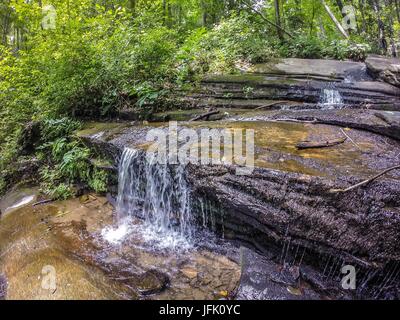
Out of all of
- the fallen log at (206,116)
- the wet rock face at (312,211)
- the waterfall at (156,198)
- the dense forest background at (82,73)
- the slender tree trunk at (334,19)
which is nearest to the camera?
the wet rock face at (312,211)

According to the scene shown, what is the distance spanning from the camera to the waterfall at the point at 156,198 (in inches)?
184

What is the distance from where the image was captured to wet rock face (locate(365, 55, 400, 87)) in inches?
290

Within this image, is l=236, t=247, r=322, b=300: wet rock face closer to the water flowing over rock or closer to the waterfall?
the water flowing over rock

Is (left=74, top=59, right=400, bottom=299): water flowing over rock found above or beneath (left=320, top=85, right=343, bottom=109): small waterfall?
beneath

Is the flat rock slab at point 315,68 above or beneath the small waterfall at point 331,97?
above

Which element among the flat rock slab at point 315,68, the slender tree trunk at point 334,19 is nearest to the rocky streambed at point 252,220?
the flat rock slab at point 315,68

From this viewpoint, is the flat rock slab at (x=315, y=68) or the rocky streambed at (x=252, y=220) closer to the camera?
the rocky streambed at (x=252, y=220)

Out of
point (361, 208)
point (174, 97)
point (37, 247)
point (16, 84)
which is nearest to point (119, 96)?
point (174, 97)

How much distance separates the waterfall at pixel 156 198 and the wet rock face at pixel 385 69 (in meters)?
6.46

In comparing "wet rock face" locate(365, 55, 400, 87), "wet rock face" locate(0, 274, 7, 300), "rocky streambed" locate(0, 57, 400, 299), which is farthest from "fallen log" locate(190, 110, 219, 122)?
"wet rock face" locate(365, 55, 400, 87)

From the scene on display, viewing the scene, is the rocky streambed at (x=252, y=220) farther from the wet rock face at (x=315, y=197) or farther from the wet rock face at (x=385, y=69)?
the wet rock face at (x=385, y=69)

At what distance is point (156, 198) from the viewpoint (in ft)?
16.6

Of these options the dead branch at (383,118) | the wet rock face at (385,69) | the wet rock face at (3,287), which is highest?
the wet rock face at (385,69)

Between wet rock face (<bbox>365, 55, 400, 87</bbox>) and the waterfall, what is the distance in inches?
254
